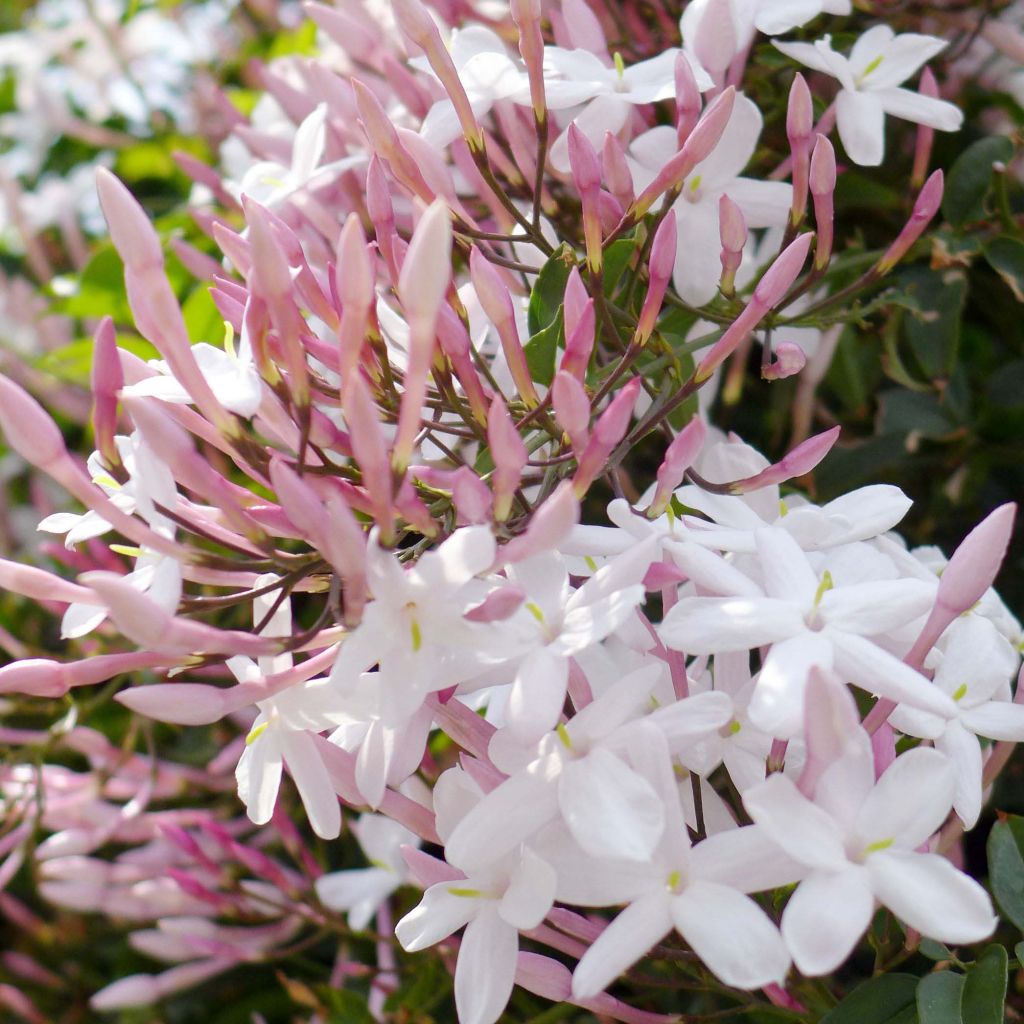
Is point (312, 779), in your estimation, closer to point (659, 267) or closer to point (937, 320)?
point (659, 267)

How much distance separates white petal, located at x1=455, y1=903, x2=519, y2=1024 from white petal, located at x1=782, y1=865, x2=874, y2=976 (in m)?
0.12

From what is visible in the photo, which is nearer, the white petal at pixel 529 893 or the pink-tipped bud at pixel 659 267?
the white petal at pixel 529 893

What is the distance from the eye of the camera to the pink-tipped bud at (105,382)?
47cm

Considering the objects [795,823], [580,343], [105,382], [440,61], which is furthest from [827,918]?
[440,61]

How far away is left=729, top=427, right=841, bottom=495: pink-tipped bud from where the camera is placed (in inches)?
20.8

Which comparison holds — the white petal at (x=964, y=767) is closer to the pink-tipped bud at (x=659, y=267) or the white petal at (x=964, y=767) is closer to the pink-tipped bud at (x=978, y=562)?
the pink-tipped bud at (x=978, y=562)

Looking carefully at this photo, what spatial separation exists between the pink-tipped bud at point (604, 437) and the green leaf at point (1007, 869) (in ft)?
0.85

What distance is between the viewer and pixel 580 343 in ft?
1.56

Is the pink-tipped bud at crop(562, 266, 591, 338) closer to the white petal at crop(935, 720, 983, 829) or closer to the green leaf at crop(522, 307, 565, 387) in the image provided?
the green leaf at crop(522, 307, 565, 387)

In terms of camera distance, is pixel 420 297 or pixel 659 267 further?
pixel 659 267

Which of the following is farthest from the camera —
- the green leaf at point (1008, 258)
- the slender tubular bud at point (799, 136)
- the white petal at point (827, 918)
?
the green leaf at point (1008, 258)

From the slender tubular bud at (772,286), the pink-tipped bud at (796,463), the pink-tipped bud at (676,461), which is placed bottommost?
the pink-tipped bud at (796,463)

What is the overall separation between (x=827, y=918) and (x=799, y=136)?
0.39 metres

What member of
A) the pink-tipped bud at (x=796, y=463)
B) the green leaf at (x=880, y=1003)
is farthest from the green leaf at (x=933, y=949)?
the pink-tipped bud at (x=796, y=463)
